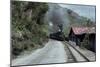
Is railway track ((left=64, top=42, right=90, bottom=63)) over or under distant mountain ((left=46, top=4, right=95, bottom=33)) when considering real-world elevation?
under

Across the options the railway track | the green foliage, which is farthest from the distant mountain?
the railway track

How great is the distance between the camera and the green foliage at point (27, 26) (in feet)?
7.74

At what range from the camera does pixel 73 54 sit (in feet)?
8.62

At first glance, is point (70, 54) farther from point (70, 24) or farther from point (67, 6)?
point (67, 6)

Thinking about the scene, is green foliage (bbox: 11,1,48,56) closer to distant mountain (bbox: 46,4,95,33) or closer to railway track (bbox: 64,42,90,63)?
distant mountain (bbox: 46,4,95,33)

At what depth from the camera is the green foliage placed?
236 centimetres

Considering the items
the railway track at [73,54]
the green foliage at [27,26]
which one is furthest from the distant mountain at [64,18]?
the railway track at [73,54]

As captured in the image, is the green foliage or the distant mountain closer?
the green foliage

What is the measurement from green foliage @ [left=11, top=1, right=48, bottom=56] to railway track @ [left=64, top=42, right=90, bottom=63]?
0.32 m

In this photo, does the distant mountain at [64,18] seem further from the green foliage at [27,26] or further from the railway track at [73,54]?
the railway track at [73,54]

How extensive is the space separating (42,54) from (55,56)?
0.57 ft

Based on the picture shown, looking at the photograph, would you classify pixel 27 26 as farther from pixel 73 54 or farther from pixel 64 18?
pixel 73 54

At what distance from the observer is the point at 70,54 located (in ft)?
8.57

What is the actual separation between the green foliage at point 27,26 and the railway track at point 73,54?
12.7 inches
